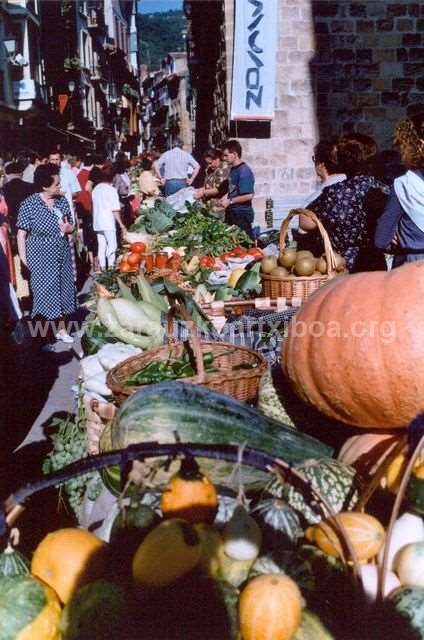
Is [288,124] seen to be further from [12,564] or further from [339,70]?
[12,564]

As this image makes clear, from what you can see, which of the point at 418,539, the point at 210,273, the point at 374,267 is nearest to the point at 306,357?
the point at 418,539

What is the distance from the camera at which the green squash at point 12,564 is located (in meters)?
1.55

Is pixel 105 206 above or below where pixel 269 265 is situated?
below

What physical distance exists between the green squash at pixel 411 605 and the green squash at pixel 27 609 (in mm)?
770

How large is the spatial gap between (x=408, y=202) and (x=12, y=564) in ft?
9.52

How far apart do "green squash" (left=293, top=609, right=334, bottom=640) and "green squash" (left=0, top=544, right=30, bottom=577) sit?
26.6 inches

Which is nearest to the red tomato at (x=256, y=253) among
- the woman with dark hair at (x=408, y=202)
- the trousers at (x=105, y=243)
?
the woman with dark hair at (x=408, y=202)

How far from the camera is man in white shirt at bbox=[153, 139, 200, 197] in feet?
43.9

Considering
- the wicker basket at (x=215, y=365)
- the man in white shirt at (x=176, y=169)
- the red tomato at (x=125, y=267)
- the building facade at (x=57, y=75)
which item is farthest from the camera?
the building facade at (x=57, y=75)

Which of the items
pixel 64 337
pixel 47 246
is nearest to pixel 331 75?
pixel 47 246

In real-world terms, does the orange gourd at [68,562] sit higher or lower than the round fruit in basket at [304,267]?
lower

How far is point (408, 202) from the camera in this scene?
3615 mm

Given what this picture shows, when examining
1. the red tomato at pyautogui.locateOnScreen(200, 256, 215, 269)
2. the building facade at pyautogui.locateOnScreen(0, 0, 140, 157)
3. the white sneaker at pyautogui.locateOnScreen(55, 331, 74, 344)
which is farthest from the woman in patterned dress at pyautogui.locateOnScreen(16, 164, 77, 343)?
the building facade at pyautogui.locateOnScreen(0, 0, 140, 157)

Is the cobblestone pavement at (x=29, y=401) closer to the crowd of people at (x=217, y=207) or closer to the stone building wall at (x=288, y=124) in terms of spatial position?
the crowd of people at (x=217, y=207)
